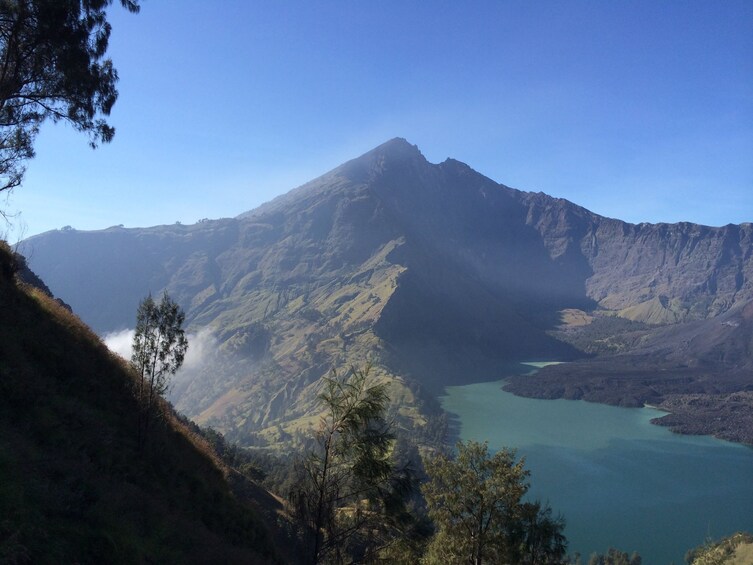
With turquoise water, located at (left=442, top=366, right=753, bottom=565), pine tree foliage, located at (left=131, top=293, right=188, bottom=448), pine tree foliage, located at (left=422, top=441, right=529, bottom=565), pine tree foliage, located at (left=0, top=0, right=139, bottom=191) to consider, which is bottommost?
turquoise water, located at (left=442, top=366, right=753, bottom=565)

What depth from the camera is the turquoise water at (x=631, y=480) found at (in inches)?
3718

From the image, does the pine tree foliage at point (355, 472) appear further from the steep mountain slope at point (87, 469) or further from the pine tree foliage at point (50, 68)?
the pine tree foliage at point (50, 68)

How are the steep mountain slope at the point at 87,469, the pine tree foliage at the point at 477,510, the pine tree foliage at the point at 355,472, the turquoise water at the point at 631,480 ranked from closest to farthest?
1. the steep mountain slope at the point at 87,469
2. the pine tree foliage at the point at 355,472
3. the pine tree foliage at the point at 477,510
4. the turquoise water at the point at 631,480

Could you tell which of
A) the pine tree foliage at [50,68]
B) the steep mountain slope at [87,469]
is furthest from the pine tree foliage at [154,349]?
the pine tree foliage at [50,68]

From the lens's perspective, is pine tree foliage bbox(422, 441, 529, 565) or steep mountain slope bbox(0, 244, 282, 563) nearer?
steep mountain slope bbox(0, 244, 282, 563)

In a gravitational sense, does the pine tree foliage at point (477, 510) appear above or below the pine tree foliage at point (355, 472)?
below

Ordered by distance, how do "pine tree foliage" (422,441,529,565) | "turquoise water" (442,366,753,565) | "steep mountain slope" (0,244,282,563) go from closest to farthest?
1. "steep mountain slope" (0,244,282,563)
2. "pine tree foliage" (422,441,529,565)
3. "turquoise water" (442,366,753,565)

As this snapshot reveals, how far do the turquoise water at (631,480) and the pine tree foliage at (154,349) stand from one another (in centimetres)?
9022

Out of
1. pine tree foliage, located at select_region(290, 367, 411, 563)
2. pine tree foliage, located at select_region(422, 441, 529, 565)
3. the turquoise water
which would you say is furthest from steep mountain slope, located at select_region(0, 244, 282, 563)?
the turquoise water

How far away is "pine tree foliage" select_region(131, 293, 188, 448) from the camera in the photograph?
18.3m

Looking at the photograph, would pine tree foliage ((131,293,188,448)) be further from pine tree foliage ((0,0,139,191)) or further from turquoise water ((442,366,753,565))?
turquoise water ((442,366,753,565))

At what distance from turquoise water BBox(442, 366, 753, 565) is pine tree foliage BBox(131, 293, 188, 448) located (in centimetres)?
9022

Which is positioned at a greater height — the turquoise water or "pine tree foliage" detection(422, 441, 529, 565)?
"pine tree foliage" detection(422, 441, 529, 565)

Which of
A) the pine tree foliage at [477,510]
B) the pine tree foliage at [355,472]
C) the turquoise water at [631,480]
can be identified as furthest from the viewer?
the turquoise water at [631,480]
